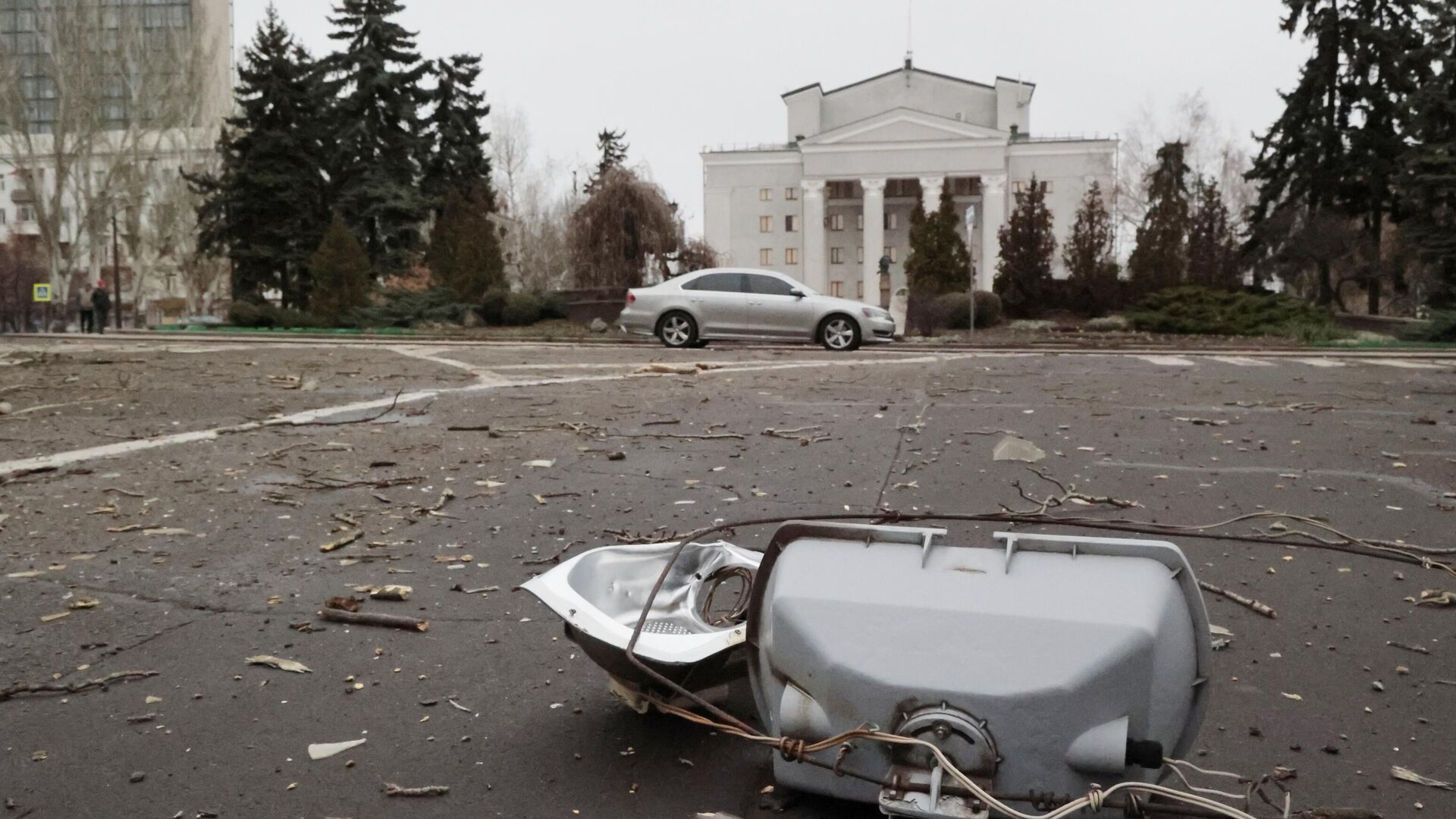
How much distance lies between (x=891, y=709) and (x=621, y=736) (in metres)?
0.81

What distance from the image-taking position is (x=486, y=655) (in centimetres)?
310

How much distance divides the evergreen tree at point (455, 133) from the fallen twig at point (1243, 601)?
149 feet

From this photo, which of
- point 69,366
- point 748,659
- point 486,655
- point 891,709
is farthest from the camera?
point 69,366

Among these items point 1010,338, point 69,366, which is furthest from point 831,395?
point 1010,338

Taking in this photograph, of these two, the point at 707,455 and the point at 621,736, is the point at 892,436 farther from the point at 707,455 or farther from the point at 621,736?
the point at 621,736

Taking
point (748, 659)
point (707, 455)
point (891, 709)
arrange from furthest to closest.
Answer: point (707, 455), point (748, 659), point (891, 709)

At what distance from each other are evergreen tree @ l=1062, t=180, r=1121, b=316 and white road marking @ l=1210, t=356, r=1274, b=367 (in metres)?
15.4

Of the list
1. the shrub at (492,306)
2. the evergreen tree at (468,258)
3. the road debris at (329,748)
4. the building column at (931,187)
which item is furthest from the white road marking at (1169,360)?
the building column at (931,187)

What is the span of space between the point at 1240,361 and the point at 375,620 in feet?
44.7

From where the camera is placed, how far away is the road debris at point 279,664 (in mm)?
2994

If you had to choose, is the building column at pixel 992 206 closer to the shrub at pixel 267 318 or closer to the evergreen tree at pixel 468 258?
the evergreen tree at pixel 468 258

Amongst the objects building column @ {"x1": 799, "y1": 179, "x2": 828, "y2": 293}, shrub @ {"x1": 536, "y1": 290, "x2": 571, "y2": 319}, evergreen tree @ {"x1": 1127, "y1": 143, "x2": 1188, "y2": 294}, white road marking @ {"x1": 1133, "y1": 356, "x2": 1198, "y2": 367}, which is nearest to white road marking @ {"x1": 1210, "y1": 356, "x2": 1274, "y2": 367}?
white road marking @ {"x1": 1133, "y1": 356, "x2": 1198, "y2": 367}

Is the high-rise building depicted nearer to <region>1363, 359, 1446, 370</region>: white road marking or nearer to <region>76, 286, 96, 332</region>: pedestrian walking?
<region>76, 286, 96, 332</region>: pedestrian walking

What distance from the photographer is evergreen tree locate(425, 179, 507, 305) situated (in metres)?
35.8
